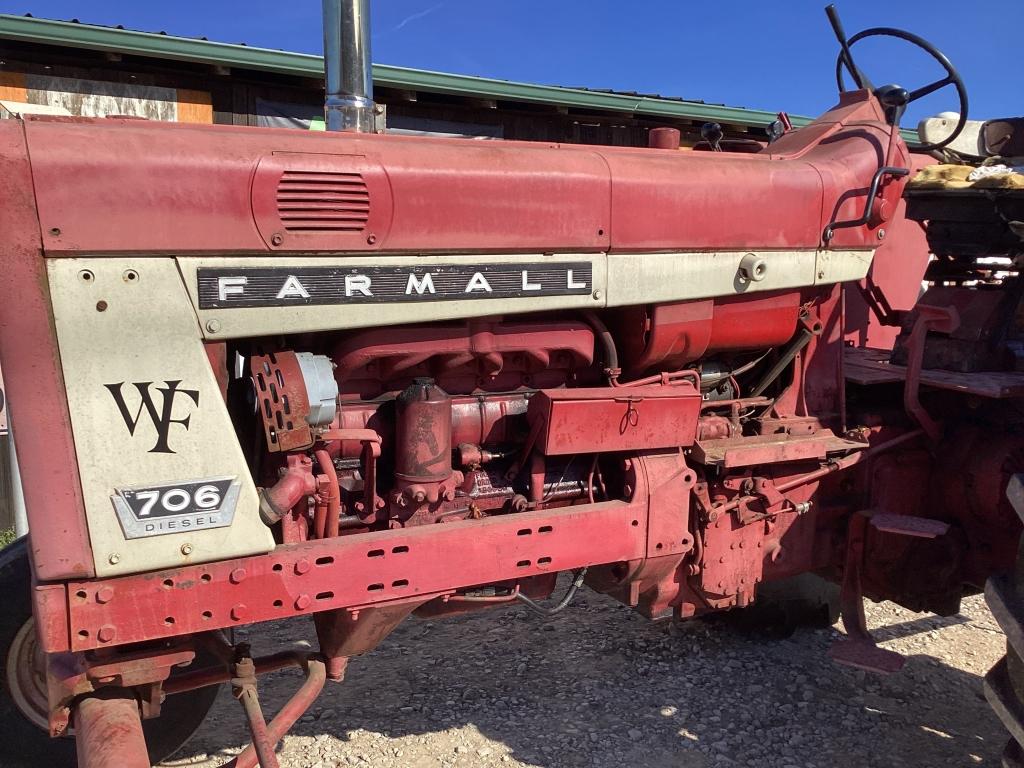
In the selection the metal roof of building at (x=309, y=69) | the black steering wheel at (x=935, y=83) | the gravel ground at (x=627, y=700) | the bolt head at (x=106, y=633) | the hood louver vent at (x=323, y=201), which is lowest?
the gravel ground at (x=627, y=700)

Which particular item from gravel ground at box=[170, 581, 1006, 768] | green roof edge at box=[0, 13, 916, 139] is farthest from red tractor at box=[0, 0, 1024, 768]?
green roof edge at box=[0, 13, 916, 139]

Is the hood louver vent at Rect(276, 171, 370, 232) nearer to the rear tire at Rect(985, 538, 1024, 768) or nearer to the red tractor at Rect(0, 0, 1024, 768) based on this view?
the red tractor at Rect(0, 0, 1024, 768)

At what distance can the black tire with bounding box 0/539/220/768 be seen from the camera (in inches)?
102

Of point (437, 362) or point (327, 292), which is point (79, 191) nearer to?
point (327, 292)

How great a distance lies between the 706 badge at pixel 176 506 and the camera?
75.2 inches

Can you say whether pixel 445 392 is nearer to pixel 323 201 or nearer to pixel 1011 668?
pixel 323 201

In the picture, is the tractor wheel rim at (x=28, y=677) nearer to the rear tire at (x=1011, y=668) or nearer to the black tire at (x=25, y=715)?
the black tire at (x=25, y=715)

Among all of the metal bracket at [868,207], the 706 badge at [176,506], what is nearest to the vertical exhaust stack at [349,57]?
the 706 badge at [176,506]

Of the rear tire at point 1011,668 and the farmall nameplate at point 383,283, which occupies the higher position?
the farmall nameplate at point 383,283

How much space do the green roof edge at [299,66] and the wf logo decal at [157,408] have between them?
455 centimetres

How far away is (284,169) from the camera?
202 cm

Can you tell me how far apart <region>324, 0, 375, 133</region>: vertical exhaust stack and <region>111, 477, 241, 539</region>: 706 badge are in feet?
4.63

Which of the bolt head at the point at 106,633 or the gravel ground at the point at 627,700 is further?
the gravel ground at the point at 627,700

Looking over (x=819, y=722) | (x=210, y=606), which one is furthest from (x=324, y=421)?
(x=819, y=722)
